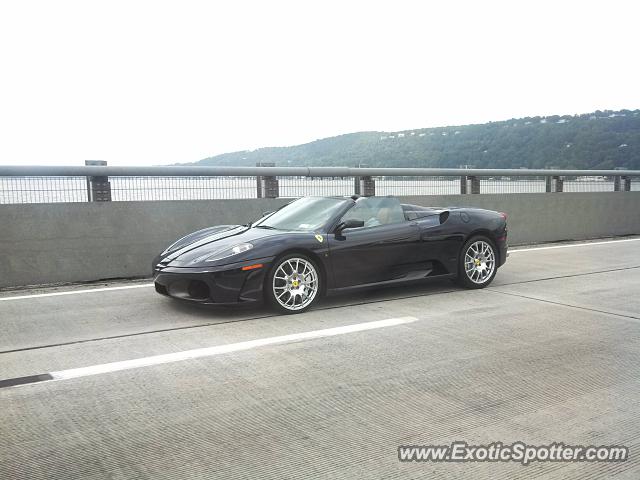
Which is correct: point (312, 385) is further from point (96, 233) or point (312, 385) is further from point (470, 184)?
point (470, 184)

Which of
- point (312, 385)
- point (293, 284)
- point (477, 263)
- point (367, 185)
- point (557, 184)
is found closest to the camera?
point (312, 385)

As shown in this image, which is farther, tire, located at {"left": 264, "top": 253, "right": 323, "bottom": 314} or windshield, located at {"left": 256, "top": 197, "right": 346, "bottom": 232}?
windshield, located at {"left": 256, "top": 197, "right": 346, "bottom": 232}

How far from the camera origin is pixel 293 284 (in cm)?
628

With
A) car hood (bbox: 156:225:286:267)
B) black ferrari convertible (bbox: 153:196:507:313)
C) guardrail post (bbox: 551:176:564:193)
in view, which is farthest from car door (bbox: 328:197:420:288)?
guardrail post (bbox: 551:176:564:193)

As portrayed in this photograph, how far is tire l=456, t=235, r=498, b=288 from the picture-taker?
7.54m

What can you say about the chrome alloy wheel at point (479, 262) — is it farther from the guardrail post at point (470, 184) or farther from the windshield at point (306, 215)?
the guardrail post at point (470, 184)

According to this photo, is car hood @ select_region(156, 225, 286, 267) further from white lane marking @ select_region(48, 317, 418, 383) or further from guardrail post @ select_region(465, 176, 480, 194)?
guardrail post @ select_region(465, 176, 480, 194)

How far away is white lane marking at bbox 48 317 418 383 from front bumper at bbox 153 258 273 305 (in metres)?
0.81

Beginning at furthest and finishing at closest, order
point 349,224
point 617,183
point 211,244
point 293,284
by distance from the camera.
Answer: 1. point 617,183
2. point 349,224
3. point 211,244
4. point 293,284

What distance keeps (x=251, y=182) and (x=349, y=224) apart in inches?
130

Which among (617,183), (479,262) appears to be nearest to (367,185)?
(479,262)

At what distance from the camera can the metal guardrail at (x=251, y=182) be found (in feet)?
25.6

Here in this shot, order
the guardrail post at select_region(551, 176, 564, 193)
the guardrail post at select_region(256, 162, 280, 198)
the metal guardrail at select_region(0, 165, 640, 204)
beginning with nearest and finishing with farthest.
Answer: the metal guardrail at select_region(0, 165, 640, 204), the guardrail post at select_region(256, 162, 280, 198), the guardrail post at select_region(551, 176, 564, 193)

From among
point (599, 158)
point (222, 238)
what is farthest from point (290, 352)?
point (599, 158)
